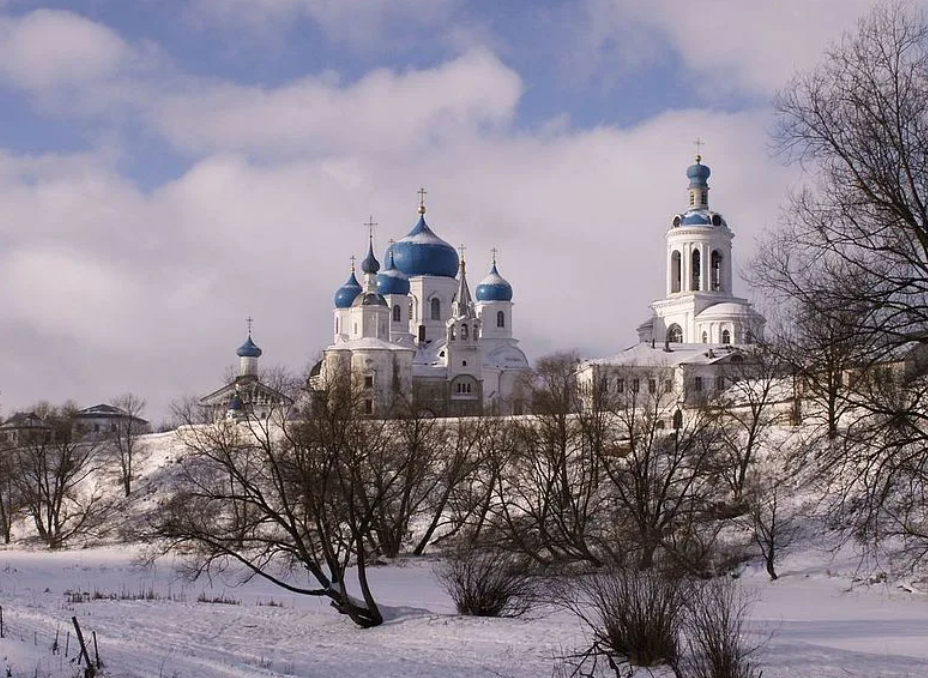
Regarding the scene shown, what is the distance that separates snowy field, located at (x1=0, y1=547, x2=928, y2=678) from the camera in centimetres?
1201

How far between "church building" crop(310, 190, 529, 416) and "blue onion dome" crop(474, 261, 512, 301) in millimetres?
61

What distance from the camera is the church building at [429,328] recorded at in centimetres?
6494

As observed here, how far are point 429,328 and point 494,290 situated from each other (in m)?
4.63

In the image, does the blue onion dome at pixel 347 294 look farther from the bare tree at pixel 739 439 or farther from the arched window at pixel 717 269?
the bare tree at pixel 739 439

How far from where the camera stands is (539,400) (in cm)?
3697

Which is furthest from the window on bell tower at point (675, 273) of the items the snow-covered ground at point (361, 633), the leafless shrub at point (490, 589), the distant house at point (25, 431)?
the leafless shrub at point (490, 589)

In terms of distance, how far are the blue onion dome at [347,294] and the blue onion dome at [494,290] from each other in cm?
753

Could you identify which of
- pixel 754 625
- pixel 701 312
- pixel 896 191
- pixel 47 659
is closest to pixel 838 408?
pixel 896 191

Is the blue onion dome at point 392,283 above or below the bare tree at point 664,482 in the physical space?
above

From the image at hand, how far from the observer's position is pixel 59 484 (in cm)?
4684

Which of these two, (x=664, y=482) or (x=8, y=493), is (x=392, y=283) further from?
(x=664, y=482)

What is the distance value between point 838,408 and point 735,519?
59.0 ft

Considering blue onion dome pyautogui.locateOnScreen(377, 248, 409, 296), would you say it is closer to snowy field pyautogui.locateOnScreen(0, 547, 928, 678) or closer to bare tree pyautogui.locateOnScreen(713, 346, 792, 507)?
bare tree pyautogui.locateOnScreen(713, 346, 792, 507)

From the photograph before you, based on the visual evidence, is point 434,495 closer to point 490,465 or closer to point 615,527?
point 490,465
